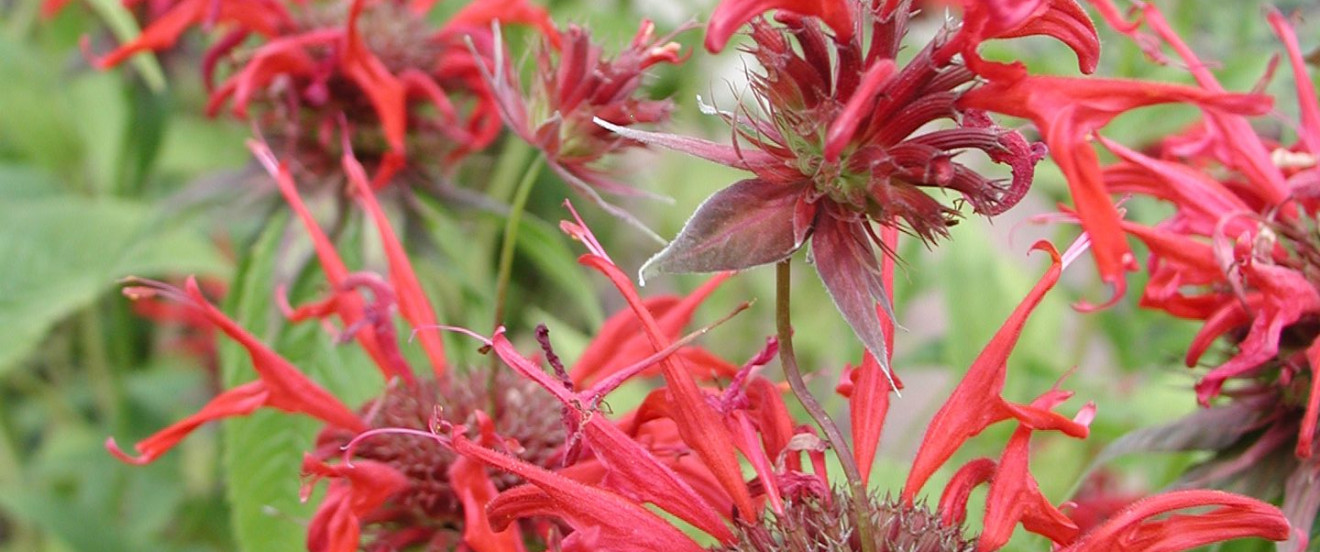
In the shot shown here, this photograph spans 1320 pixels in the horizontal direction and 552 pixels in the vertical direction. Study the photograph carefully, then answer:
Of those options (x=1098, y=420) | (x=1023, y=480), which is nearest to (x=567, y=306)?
(x=1098, y=420)

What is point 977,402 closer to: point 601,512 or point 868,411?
point 868,411

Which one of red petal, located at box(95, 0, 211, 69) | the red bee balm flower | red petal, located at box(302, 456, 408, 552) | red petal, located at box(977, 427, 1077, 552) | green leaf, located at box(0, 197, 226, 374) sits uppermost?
the red bee balm flower

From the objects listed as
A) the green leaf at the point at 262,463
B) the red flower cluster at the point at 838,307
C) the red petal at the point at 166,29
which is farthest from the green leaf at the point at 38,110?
the red flower cluster at the point at 838,307

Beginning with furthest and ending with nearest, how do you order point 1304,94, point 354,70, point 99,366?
point 99,366, point 354,70, point 1304,94

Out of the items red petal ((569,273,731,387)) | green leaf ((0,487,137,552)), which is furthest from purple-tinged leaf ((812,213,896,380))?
green leaf ((0,487,137,552))

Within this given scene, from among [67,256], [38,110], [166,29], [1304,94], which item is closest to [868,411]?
[1304,94]

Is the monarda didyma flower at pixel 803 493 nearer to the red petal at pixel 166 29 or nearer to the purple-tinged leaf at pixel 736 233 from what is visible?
the purple-tinged leaf at pixel 736 233

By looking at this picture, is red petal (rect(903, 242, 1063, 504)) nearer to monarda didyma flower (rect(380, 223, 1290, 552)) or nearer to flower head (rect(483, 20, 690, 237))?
monarda didyma flower (rect(380, 223, 1290, 552))
